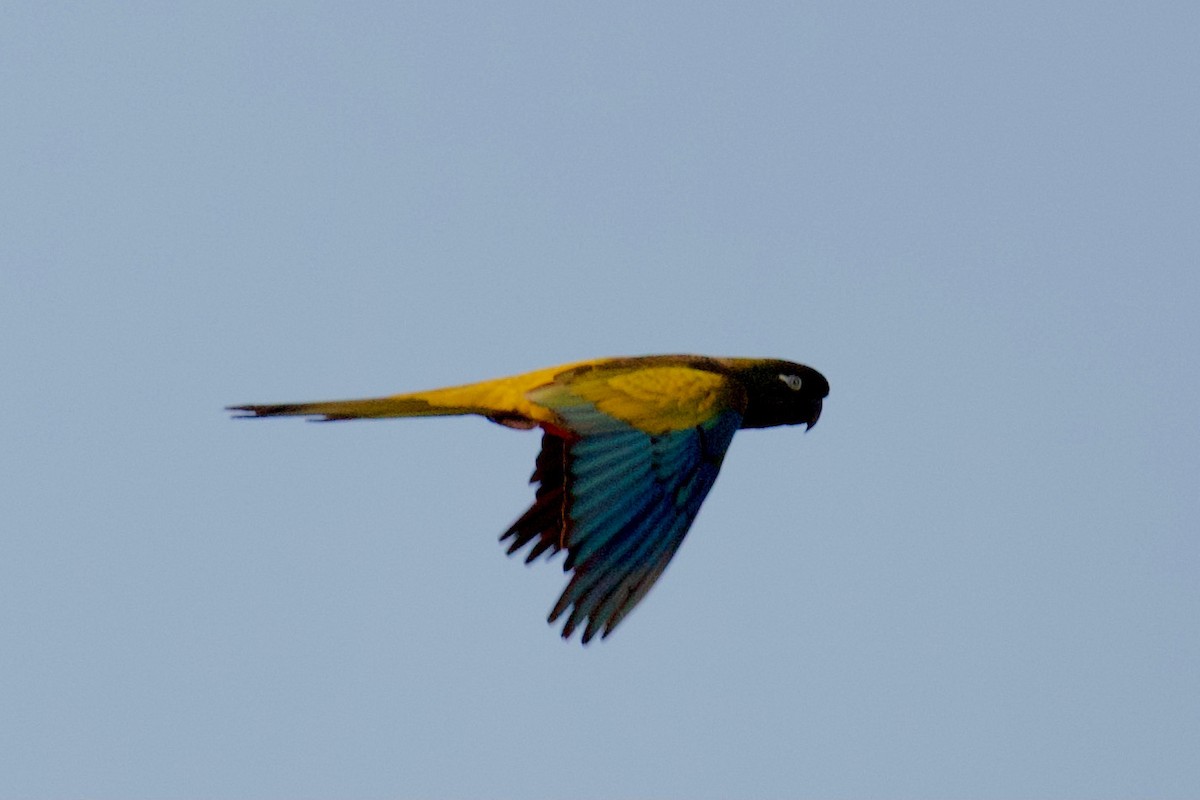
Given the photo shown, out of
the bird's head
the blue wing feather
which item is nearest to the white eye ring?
the bird's head

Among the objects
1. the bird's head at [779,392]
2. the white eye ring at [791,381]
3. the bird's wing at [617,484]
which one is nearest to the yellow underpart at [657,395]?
the bird's wing at [617,484]

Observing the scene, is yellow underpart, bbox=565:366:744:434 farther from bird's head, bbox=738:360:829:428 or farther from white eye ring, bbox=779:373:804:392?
white eye ring, bbox=779:373:804:392

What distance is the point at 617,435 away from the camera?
11898mm

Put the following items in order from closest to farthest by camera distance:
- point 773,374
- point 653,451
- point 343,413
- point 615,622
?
1. point 615,622
2. point 653,451
3. point 343,413
4. point 773,374

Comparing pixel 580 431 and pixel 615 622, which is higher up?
pixel 580 431

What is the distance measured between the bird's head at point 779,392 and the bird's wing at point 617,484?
70cm

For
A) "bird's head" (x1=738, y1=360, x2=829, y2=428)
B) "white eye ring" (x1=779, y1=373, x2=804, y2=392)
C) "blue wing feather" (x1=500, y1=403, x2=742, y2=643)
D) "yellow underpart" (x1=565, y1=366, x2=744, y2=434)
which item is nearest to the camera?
"blue wing feather" (x1=500, y1=403, x2=742, y2=643)

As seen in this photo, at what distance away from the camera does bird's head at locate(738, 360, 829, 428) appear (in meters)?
13.6

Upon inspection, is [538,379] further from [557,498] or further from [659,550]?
[659,550]

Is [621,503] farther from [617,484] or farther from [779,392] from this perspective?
[779,392]

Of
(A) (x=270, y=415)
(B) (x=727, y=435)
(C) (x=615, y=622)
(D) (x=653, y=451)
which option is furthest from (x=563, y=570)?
(A) (x=270, y=415)

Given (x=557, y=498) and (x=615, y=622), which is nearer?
(x=615, y=622)

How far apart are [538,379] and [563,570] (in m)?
2.03

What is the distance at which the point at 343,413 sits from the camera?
12.8m
